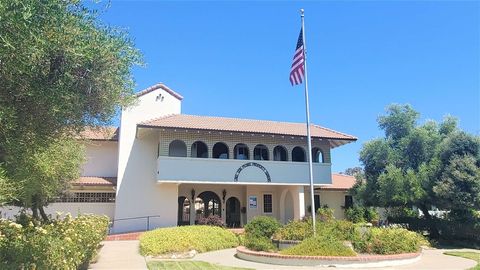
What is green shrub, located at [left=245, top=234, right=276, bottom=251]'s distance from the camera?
51.6ft

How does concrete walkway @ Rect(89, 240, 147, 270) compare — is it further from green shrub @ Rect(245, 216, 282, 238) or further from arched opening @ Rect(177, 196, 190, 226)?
arched opening @ Rect(177, 196, 190, 226)

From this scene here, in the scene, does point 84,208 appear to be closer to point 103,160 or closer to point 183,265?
point 103,160

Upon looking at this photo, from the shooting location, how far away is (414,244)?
15.3 m

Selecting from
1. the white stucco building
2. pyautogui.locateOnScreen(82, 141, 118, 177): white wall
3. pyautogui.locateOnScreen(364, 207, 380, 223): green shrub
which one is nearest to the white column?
the white stucco building

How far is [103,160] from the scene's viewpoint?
28.8 metres

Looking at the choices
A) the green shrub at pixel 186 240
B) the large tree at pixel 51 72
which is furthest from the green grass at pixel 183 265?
the large tree at pixel 51 72

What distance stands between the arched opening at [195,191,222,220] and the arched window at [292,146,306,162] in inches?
243

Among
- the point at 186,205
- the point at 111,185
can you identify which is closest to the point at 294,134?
the point at 186,205

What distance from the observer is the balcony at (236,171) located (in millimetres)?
24641

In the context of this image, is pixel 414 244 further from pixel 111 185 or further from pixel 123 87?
pixel 111 185

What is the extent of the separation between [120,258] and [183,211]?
13569 millimetres

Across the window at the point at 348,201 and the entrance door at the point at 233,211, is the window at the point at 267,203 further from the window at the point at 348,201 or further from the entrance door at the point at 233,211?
the window at the point at 348,201

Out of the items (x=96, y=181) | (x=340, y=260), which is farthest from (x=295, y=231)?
(x=96, y=181)

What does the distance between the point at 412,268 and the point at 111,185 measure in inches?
760
